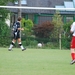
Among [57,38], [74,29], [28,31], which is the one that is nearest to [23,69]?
[74,29]

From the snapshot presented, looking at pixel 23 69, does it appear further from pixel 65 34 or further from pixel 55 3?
pixel 55 3

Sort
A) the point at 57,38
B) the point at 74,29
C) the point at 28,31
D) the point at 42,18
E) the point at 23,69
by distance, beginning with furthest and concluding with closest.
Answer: the point at 42,18, the point at 28,31, the point at 57,38, the point at 74,29, the point at 23,69

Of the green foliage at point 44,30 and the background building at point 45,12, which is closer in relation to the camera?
the green foliage at point 44,30

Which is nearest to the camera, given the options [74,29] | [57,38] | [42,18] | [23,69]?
[23,69]

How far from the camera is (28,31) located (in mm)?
36688

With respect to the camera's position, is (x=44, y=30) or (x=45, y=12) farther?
(x=45, y=12)

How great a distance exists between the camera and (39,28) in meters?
38.8

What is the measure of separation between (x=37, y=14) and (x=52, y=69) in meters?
38.8

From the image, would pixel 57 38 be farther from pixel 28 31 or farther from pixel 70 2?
pixel 70 2

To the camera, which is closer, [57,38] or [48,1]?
[57,38]

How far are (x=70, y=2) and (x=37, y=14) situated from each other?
4229 millimetres

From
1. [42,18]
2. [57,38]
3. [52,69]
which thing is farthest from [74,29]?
[42,18]

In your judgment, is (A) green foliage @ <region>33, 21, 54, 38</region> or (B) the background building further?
(B) the background building

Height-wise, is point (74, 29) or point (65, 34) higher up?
point (74, 29)
